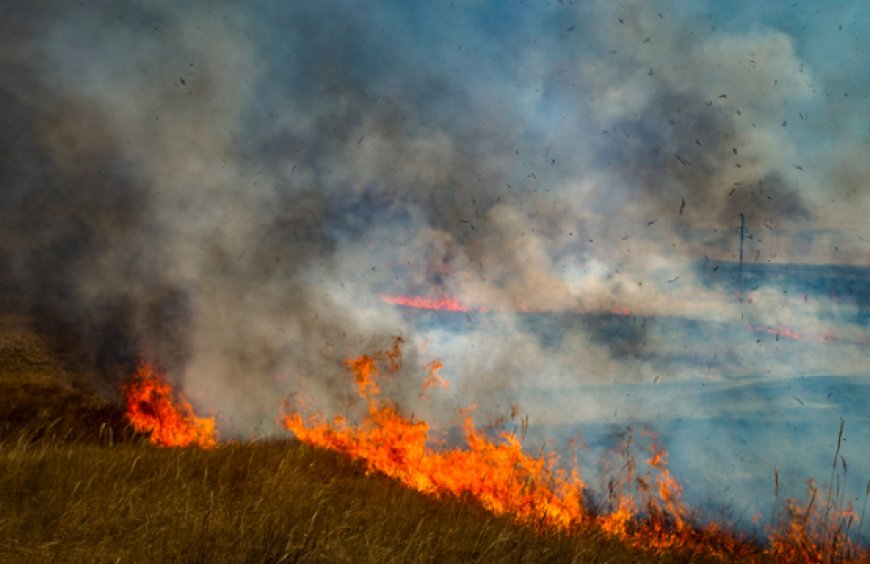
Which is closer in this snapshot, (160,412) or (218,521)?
(218,521)

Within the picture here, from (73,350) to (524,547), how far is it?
36.7ft

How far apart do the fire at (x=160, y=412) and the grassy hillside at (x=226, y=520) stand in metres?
5.62

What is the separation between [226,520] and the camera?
11.1 ft

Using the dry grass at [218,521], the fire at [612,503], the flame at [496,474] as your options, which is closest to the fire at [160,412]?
the flame at [496,474]

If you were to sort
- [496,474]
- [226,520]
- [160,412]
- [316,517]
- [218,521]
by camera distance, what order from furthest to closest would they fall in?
[160,412] < [496,474] < [316,517] < [226,520] < [218,521]

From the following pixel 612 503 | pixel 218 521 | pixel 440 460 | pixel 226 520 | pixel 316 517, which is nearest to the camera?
pixel 218 521

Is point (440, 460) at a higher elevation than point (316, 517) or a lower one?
lower

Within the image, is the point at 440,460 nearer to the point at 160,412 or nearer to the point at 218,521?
the point at 160,412

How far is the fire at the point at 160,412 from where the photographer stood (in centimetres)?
1118

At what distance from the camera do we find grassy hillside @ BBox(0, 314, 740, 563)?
3084 mm

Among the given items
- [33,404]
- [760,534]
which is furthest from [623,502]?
[33,404]

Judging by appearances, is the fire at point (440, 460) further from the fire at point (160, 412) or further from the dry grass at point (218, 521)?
the fire at point (160, 412)

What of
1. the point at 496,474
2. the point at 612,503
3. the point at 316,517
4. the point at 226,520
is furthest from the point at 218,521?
the point at 496,474

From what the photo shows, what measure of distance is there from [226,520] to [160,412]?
9.17m
